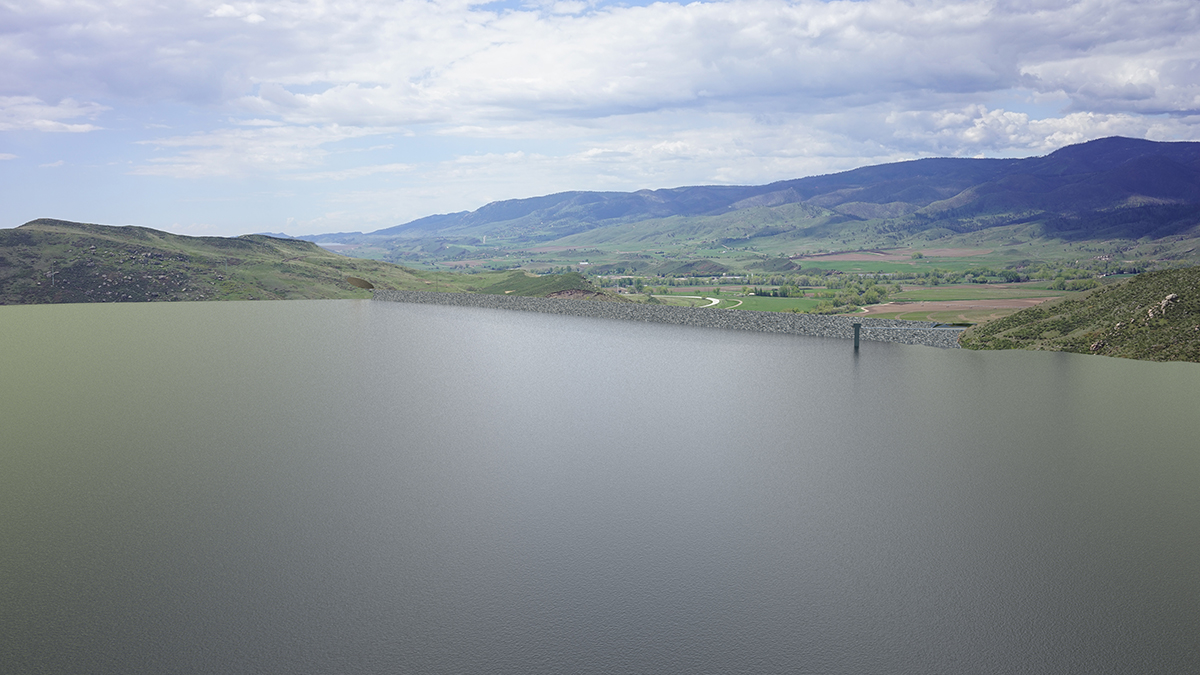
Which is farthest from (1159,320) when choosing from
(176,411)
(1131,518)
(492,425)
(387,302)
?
(387,302)

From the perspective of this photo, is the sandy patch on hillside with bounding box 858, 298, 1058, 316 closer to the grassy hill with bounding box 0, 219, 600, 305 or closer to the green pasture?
the green pasture

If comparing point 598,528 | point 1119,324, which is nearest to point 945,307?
point 1119,324

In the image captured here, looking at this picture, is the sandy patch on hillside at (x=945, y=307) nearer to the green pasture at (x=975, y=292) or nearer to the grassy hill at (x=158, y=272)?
the green pasture at (x=975, y=292)

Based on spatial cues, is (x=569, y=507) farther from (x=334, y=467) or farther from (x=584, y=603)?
(x=334, y=467)

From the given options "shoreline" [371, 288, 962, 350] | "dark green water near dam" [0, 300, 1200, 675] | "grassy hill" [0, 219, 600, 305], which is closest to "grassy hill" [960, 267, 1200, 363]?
"shoreline" [371, 288, 962, 350]

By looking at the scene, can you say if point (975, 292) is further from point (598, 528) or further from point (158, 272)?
point (158, 272)

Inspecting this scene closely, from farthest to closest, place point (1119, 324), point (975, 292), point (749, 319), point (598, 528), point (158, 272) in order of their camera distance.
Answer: point (158, 272), point (975, 292), point (749, 319), point (1119, 324), point (598, 528)
